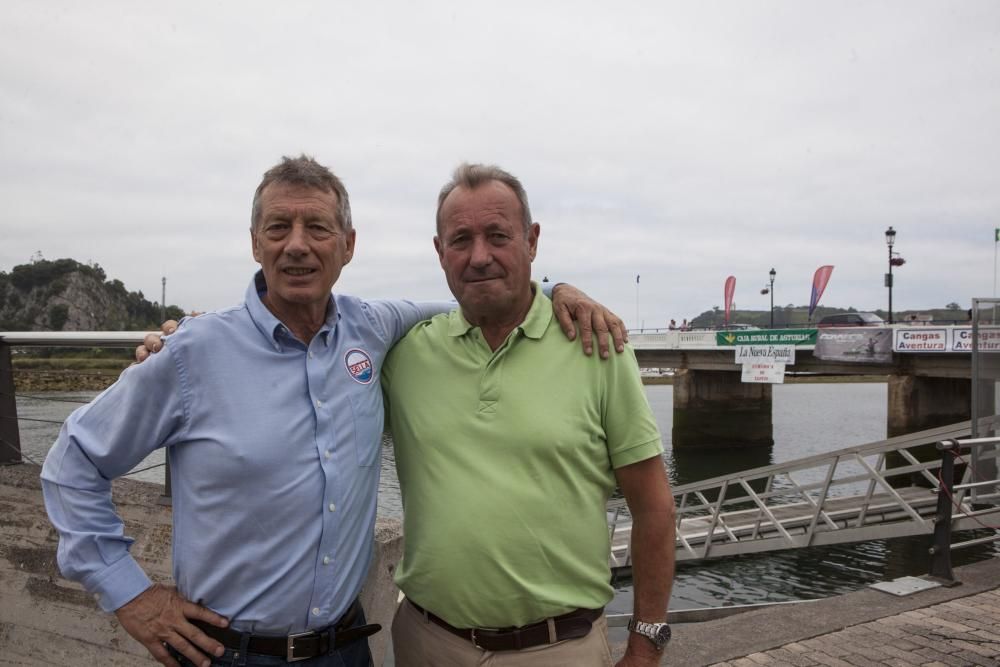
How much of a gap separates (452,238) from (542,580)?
1.17 m

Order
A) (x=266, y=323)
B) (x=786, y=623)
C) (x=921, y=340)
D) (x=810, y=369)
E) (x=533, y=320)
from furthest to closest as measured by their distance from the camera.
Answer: (x=810, y=369) < (x=921, y=340) < (x=786, y=623) < (x=533, y=320) < (x=266, y=323)

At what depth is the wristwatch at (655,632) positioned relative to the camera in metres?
2.33

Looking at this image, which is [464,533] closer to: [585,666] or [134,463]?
[585,666]

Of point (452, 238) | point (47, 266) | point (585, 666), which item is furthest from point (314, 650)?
A: point (47, 266)

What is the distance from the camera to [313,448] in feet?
6.83

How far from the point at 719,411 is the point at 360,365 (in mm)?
35382

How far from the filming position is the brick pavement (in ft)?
14.6

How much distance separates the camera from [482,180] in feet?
7.94

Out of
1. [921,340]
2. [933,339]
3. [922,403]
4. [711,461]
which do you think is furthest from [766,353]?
[922,403]

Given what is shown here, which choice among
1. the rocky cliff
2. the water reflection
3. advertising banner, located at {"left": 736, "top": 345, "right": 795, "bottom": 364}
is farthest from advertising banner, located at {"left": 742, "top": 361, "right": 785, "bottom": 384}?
the rocky cliff

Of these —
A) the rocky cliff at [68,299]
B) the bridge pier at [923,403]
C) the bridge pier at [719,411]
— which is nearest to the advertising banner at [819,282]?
the bridge pier at [719,411]

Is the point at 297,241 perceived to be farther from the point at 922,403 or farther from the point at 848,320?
the point at 848,320

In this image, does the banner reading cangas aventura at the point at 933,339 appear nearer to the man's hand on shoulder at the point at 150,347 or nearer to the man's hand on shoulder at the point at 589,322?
the man's hand on shoulder at the point at 589,322

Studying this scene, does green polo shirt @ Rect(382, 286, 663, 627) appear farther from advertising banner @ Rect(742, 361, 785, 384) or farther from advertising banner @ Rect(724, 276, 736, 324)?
advertising banner @ Rect(724, 276, 736, 324)
